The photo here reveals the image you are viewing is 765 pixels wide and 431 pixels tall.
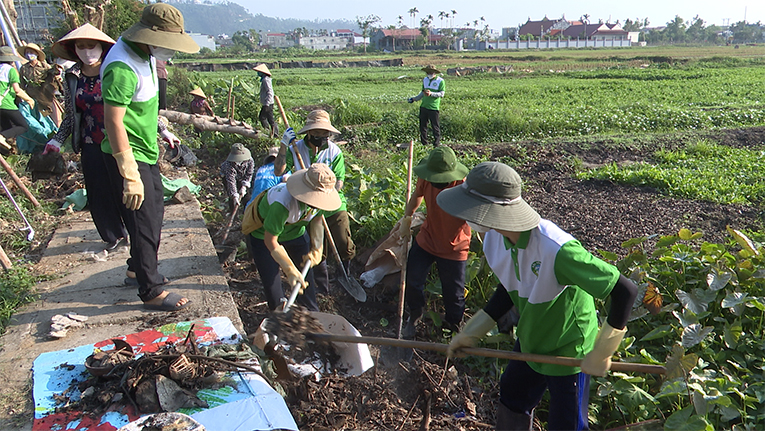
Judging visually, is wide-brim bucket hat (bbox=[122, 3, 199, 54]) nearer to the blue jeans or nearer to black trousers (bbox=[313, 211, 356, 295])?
black trousers (bbox=[313, 211, 356, 295])

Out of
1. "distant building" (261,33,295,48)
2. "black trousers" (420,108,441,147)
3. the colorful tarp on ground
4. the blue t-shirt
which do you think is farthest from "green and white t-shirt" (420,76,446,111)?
"distant building" (261,33,295,48)

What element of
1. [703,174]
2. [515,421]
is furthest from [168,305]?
[703,174]

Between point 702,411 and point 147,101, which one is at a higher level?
point 147,101

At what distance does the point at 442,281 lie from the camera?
3.74m

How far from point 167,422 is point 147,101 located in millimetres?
1900

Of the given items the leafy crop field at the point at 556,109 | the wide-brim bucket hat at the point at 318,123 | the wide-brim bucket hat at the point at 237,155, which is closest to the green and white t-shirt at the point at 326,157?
the wide-brim bucket hat at the point at 318,123

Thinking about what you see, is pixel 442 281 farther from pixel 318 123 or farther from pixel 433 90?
pixel 433 90

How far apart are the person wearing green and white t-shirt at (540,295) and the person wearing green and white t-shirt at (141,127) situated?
1940 mm

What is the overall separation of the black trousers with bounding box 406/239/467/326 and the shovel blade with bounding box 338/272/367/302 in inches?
17.7

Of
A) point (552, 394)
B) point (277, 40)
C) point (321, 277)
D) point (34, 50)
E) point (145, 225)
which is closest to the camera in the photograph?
point (552, 394)

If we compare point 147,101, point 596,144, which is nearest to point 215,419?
point 147,101

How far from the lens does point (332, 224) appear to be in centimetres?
442

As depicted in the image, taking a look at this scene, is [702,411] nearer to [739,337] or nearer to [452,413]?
[739,337]

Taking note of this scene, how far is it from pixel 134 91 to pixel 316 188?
1226mm
